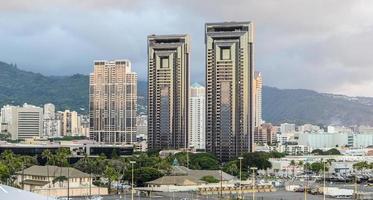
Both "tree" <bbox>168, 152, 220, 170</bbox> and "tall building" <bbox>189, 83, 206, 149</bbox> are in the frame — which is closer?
"tree" <bbox>168, 152, 220, 170</bbox>

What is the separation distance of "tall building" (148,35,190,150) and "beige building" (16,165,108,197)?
55.5m

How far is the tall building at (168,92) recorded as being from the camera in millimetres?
125938

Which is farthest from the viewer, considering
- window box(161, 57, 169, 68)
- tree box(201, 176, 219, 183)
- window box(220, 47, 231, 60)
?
window box(161, 57, 169, 68)

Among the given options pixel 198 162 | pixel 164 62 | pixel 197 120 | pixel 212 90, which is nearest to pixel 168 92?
pixel 164 62

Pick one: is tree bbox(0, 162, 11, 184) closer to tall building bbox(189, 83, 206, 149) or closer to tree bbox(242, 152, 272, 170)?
tree bbox(242, 152, 272, 170)

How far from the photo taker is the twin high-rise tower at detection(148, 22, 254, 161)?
113312 mm

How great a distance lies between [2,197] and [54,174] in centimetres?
4602

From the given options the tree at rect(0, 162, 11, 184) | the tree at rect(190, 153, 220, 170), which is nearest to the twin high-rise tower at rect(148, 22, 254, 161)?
the tree at rect(190, 153, 220, 170)

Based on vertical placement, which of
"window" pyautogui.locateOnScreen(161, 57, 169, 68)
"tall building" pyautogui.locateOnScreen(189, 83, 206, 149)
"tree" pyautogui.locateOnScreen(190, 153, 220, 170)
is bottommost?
"tree" pyautogui.locateOnScreen(190, 153, 220, 170)

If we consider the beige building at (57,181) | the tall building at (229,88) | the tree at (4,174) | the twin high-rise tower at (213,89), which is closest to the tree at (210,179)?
the beige building at (57,181)

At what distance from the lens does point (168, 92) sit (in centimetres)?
12694

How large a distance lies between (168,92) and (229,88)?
14.9 metres

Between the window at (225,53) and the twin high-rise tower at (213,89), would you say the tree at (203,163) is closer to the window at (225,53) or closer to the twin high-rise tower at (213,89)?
the twin high-rise tower at (213,89)

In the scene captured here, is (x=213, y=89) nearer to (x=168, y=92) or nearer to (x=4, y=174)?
(x=168, y=92)
